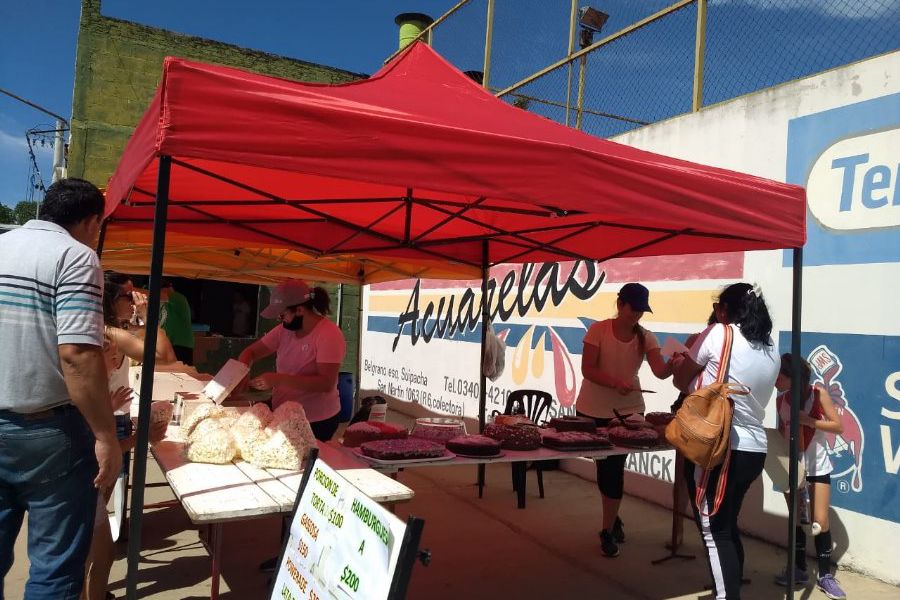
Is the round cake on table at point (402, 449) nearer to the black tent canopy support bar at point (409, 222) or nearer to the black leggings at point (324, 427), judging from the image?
the black leggings at point (324, 427)

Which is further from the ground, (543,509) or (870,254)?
(870,254)

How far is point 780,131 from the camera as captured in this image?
5.00m

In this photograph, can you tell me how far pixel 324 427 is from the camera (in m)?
4.19

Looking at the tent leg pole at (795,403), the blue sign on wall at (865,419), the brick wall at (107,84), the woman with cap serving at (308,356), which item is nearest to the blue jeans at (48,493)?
the woman with cap serving at (308,356)

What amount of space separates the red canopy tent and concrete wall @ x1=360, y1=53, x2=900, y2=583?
0.89 m

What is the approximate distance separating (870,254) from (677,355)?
1.55 meters

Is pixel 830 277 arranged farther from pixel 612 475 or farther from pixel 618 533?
pixel 618 533

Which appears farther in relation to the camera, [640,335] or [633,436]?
[640,335]

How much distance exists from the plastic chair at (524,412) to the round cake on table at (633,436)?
1.44 meters

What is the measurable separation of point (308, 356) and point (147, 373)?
5.37ft

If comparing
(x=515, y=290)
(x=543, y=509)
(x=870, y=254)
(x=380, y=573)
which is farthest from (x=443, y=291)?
(x=380, y=573)

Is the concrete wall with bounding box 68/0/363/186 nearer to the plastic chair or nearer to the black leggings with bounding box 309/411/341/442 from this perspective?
the plastic chair

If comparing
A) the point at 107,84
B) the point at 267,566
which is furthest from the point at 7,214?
the point at 267,566

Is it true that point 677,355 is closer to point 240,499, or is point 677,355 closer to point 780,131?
point 780,131
